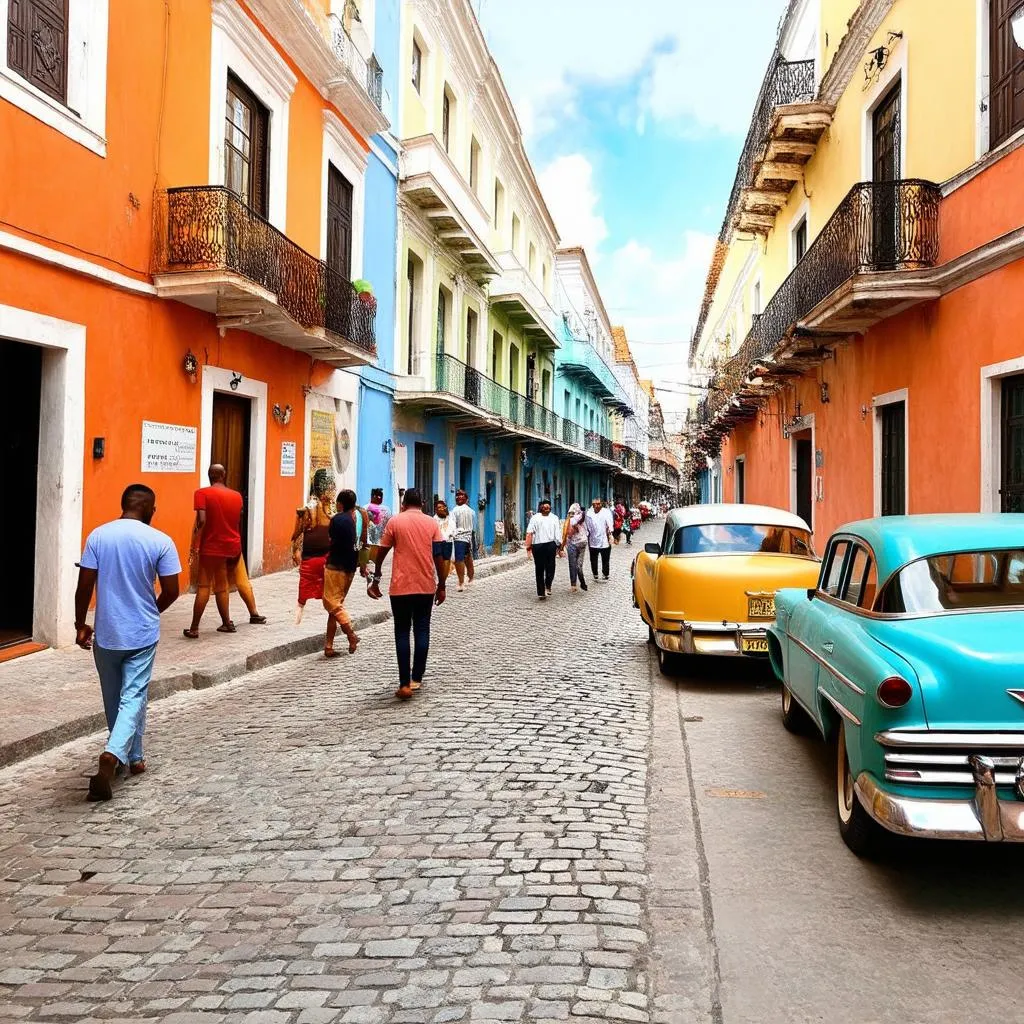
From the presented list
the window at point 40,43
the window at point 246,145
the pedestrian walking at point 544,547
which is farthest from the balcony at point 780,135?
the window at point 40,43

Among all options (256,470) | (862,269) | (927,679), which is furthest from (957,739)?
(256,470)

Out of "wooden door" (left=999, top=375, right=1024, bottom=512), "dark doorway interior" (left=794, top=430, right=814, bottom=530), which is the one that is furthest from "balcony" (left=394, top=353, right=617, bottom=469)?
"wooden door" (left=999, top=375, right=1024, bottom=512)

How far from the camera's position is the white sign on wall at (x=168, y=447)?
1020 centimetres

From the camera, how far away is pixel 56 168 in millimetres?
8477

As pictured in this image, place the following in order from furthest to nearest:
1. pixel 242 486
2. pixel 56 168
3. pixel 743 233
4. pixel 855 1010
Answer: pixel 743 233 → pixel 242 486 → pixel 56 168 → pixel 855 1010

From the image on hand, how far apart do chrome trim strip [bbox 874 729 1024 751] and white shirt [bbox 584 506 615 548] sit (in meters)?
13.4

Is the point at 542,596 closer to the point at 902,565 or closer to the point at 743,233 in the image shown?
the point at 902,565

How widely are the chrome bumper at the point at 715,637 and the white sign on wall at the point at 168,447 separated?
6.19 metres

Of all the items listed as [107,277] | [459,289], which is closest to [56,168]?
[107,277]

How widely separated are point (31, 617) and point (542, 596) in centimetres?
773

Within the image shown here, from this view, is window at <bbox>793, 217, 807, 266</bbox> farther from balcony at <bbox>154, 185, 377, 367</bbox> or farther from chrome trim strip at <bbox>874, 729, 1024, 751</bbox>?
chrome trim strip at <bbox>874, 729, 1024, 751</bbox>

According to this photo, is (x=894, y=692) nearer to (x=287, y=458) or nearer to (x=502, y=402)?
(x=287, y=458)

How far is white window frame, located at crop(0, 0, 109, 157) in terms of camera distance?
8398mm

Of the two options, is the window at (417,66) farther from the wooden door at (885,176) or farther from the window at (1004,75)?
the window at (1004,75)
